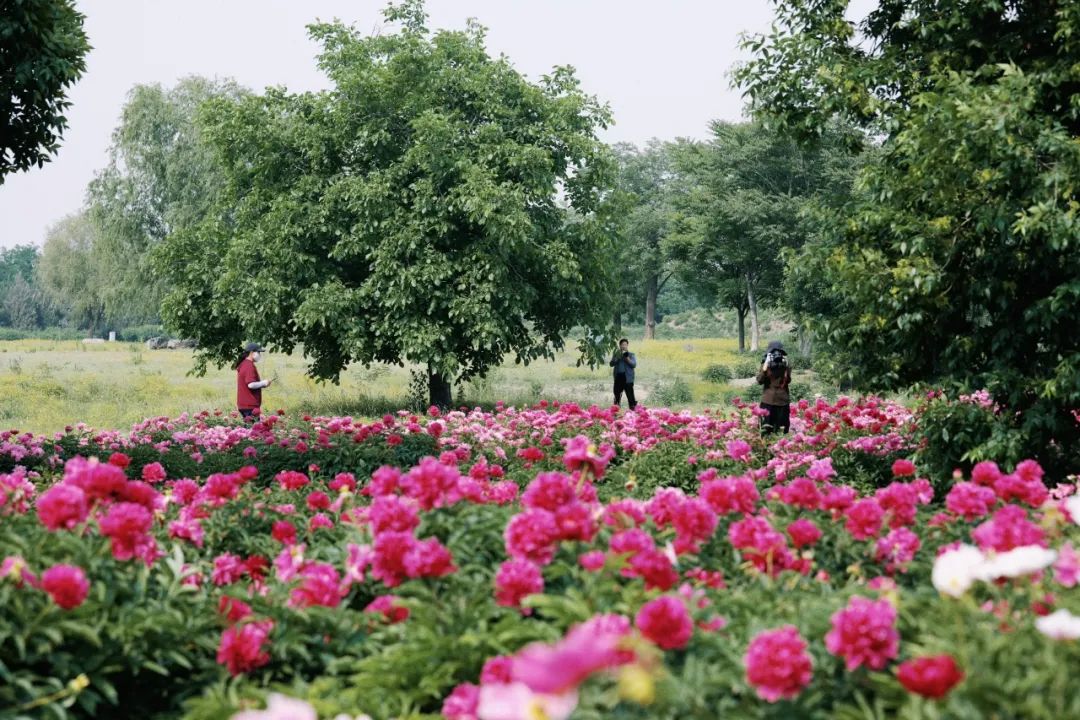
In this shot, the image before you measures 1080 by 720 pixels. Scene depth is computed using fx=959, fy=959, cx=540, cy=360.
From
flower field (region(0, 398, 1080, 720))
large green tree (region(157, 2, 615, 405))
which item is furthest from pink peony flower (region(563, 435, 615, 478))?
large green tree (region(157, 2, 615, 405))

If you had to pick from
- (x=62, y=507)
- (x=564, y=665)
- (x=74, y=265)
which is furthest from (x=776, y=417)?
(x=74, y=265)

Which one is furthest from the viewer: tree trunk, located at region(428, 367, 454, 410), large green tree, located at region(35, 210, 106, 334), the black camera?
large green tree, located at region(35, 210, 106, 334)

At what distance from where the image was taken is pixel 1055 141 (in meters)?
6.89

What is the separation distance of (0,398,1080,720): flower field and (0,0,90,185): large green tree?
5.29 meters

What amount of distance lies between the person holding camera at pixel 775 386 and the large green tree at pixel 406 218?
558 centimetres

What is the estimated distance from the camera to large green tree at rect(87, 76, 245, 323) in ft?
115

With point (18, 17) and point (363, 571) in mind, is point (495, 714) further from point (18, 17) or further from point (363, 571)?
point (18, 17)

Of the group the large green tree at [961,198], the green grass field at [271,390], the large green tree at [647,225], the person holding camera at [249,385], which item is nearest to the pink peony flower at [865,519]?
the large green tree at [961,198]

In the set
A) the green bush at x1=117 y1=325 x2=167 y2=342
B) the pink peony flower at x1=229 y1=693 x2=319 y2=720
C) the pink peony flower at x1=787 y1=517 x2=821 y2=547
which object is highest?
the green bush at x1=117 y1=325 x2=167 y2=342

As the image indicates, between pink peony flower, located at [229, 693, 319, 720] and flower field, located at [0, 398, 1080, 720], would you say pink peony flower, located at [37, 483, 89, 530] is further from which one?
pink peony flower, located at [229, 693, 319, 720]

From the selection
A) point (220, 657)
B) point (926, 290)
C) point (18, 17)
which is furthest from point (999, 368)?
point (18, 17)

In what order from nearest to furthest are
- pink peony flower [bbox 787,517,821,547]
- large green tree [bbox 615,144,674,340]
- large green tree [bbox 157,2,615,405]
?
pink peony flower [bbox 787,517,821,547]
large green tree [bbox 157,2,615,405]
large green tree [bbox 615,144,674,340]

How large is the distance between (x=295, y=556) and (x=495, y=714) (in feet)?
7.17

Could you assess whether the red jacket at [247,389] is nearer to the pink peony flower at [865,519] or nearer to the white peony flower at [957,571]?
the pink peony flower at [865,519]
